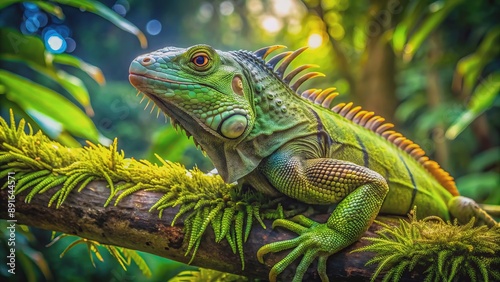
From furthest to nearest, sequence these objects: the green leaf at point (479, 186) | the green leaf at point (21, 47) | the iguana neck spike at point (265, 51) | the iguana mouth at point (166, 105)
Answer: the green leaf at point (479, 186)
the green leaf at point (21, 47)
the iguana neck spike at point (265, 51)
the iguana mouth at point (166, 105)

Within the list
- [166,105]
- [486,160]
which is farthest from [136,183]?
[486,160]

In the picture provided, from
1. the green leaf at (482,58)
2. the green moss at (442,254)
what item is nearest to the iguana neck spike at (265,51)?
the green moss at (442,254)

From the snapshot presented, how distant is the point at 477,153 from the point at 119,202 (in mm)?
7162

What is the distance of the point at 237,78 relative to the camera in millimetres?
1965

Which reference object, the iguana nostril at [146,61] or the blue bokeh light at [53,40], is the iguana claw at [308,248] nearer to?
the iguana nostril at [146,61]

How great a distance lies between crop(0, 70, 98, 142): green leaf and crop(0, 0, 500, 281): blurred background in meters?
1.09

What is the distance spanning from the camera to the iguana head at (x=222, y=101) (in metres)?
1.83

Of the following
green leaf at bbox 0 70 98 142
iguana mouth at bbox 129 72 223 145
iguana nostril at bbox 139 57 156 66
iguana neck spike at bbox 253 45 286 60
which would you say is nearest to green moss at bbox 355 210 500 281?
iguana mouth at bbox 129 72 223 145

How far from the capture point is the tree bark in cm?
184

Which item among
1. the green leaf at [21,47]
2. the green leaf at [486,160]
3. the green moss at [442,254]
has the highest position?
the green leaf at [486,160]

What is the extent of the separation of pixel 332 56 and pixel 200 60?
15.5 ft

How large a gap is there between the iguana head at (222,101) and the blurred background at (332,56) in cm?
230

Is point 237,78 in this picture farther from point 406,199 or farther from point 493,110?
point 493,110

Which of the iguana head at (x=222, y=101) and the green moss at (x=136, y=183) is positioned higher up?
the iguana head at (x=222, y=101)
